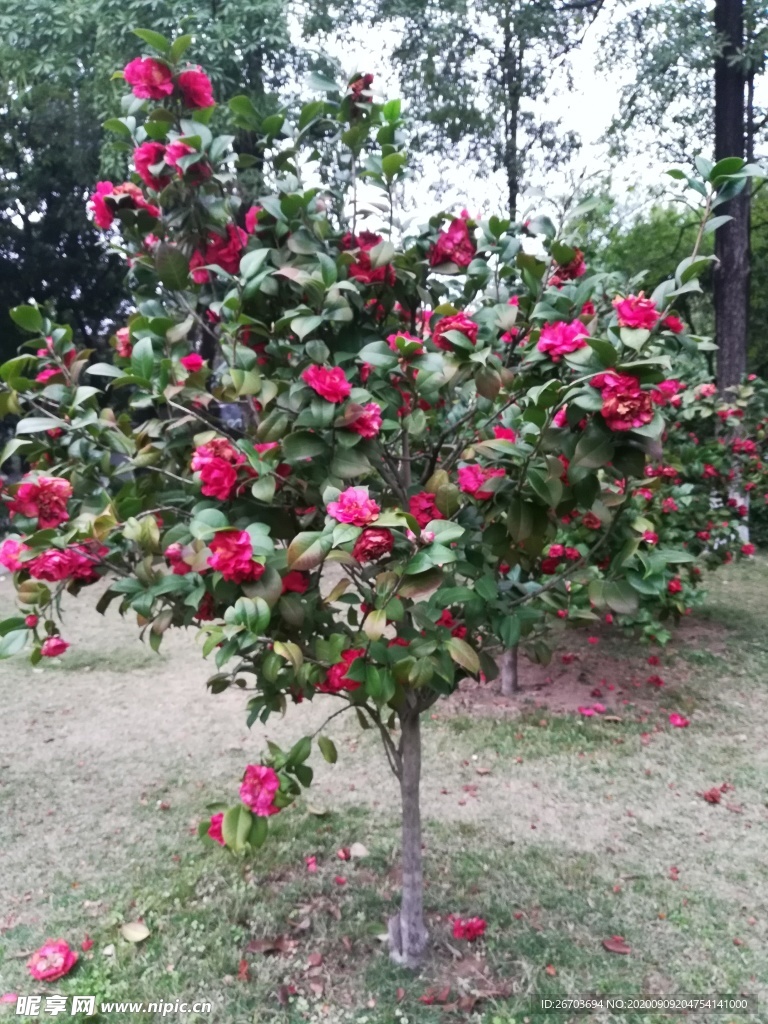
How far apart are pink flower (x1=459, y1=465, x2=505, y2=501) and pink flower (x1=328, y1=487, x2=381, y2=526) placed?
35cm

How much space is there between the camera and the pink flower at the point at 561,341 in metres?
1.38

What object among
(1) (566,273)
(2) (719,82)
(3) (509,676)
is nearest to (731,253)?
(2) (719,82)

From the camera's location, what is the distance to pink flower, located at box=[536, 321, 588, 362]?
138cm

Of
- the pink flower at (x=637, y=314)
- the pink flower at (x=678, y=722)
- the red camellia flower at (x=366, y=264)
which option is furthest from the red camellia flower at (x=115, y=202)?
the pink flower at (x=678, y=722)

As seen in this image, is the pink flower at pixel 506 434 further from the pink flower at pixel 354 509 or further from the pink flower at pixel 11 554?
the pink flower at pixel 11 554

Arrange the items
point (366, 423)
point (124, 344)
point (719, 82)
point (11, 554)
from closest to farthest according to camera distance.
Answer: point (366, 423) → point (11, 554) → point (124, 344) → point (719, 82)

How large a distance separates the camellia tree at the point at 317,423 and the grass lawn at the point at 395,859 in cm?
69

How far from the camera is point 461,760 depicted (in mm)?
3500

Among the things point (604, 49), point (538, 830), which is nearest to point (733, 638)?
point (538, 830)

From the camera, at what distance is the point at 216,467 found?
1448mm

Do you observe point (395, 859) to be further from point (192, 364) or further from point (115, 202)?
point (115, 202)

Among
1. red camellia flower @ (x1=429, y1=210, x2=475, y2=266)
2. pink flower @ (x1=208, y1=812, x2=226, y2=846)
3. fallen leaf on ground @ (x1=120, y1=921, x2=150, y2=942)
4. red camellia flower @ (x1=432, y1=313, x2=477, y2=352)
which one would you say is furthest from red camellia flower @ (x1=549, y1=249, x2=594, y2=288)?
fallen leaf on ground @ (x1=120, y1=921, x2=150, y2=942)

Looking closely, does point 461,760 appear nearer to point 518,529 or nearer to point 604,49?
point 518,529

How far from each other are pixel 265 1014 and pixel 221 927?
1.23ft
